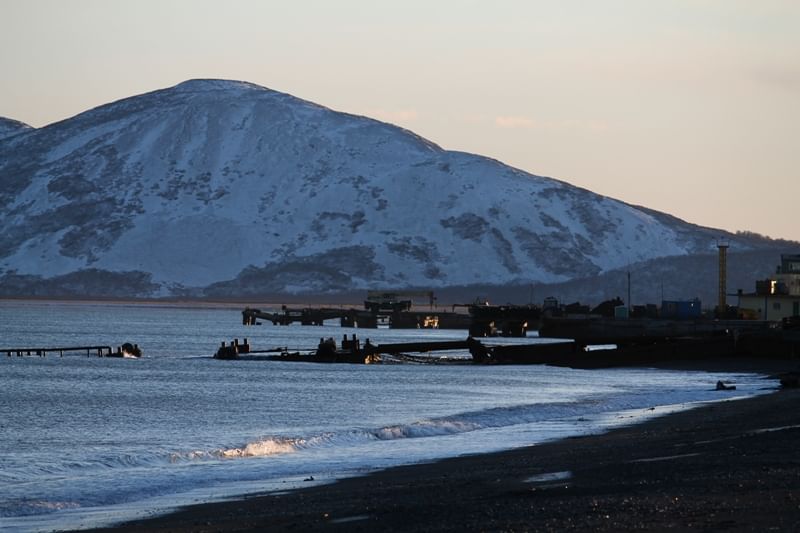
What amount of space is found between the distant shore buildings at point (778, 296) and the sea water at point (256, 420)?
35.7m

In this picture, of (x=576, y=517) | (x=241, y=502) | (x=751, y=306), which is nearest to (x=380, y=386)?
(x=241, y=502)

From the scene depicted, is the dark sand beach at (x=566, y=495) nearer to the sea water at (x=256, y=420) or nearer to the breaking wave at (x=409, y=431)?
the sea water at (x=256, y=420)

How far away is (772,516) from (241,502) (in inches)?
373

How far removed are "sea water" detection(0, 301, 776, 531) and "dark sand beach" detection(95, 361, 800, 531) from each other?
6.38 ft

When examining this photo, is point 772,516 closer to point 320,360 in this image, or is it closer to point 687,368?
point 687,368

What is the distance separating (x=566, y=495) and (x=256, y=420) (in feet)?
83.7

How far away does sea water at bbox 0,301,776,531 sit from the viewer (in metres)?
28.5

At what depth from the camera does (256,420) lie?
46562 millimetres

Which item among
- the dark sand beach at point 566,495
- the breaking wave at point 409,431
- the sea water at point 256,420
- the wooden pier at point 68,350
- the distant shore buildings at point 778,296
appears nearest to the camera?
the dark sand beach at point 566,495

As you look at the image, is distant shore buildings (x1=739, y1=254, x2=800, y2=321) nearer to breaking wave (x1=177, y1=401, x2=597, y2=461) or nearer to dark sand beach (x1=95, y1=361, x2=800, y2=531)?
breaking wave (x1=177, y1=401, x2=597, y2=461)

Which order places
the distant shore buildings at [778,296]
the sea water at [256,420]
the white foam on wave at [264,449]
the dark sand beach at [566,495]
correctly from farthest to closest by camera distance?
the distant shore buildings at [778,296], the white foam on wave at [264,449], the sea water at [256,420], the dark sand beach at [566,495]

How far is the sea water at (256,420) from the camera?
28.5 meters

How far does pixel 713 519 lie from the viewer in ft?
60.3

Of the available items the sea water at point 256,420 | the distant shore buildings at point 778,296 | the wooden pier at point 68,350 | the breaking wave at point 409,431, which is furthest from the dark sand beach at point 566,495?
the distant shore buildings at point 778,296
